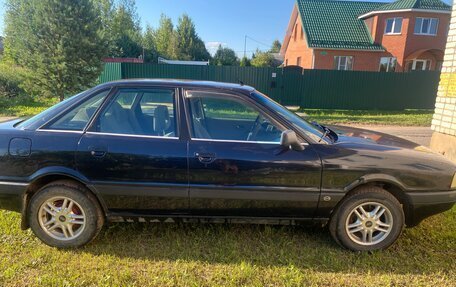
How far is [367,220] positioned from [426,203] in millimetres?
586

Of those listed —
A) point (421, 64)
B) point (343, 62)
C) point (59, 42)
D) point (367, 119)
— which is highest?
point (421, 64)

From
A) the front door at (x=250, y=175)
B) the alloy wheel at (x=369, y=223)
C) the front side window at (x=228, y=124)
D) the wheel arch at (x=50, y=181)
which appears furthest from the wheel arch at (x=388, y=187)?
the wheel arch at (x=50, y=181)

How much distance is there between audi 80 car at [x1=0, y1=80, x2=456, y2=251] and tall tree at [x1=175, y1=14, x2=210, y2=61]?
57.7m

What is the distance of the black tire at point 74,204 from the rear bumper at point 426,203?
3.01 meters

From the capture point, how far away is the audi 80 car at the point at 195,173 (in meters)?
3.09

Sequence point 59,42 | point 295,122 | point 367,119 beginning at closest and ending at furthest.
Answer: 1. point 295,122
2. point 59,42
3. point 367,119

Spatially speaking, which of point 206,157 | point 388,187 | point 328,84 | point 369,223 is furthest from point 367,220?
point 328,84

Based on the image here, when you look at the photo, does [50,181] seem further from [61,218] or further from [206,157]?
[206,157]

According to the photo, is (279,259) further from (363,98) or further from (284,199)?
(363,98)

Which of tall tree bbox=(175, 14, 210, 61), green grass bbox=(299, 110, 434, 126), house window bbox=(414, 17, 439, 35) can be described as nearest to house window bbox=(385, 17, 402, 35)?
house window bbox=(414, 17, 439, 35)

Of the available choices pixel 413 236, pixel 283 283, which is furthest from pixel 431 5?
pixel 283 283

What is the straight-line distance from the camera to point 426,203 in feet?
10.5

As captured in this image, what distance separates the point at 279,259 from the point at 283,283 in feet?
1.16

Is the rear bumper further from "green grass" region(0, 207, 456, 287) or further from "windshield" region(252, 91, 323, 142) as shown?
"windshield" region(252, 91, 323, 142)
